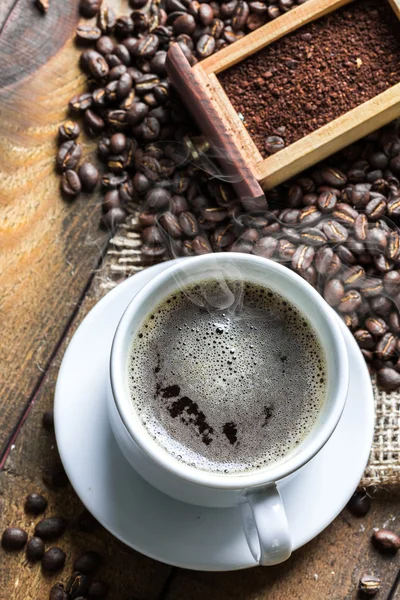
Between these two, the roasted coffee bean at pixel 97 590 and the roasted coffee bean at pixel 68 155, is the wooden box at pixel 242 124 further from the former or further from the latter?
the roasted coffee bean at pixel 97 590

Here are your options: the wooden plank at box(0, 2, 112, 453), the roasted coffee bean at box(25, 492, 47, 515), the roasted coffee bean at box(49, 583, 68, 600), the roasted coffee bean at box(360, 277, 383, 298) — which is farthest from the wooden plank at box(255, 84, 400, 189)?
the roasted coffee bean at box(49, 583, 68, 600)

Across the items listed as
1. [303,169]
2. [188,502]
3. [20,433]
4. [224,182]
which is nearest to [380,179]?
[303,169]

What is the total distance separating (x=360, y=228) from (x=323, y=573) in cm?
69

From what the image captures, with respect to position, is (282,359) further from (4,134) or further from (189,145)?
(4,134)

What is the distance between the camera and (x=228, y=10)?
1656 millimetres

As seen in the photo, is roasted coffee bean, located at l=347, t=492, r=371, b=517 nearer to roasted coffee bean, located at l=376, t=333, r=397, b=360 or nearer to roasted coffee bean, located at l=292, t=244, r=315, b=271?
roasted coffee bean, located at l=376, t=333, r=397, b=360

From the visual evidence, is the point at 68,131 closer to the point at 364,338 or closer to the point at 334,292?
the point at 334,292

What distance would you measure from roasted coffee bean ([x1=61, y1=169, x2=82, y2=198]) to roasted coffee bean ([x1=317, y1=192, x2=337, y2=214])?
0.50m

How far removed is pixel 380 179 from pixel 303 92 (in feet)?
0.78

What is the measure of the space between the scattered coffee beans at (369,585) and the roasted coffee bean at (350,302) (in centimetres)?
53

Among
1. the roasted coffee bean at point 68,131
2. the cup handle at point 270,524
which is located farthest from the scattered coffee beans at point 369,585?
the roasted coffee bean at point 68,131

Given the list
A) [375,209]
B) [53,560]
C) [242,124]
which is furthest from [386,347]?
[53,560]

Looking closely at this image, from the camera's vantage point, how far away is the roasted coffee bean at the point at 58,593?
1.48m

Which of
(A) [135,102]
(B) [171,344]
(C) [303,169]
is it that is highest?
(A) [135,102]
